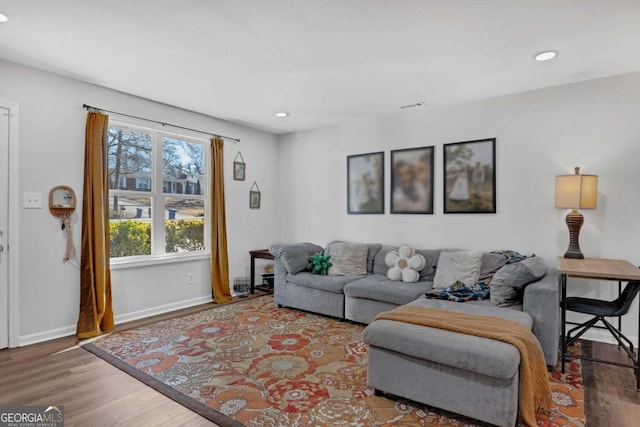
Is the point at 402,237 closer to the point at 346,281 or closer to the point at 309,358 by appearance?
the point at 346,281

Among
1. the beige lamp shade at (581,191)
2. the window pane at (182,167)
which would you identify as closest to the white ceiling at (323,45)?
the window pane at (182,167)

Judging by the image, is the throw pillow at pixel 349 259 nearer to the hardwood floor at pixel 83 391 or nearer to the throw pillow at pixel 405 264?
the throw pillow at pixel 405 264

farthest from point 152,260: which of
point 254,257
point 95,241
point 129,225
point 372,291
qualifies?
point 372,291

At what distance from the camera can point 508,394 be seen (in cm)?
184

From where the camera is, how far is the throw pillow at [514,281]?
9.09ft

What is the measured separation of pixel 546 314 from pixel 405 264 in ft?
4.71

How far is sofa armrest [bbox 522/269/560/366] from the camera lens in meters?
2.55

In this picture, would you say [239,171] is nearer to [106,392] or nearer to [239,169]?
[239,169]

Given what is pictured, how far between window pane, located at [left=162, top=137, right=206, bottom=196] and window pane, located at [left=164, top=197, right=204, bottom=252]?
143 mm

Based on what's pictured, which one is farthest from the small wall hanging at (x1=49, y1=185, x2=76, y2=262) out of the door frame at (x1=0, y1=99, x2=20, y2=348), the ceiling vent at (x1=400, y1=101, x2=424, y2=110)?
the ceiling vent at (x1=400, y1=101, x2=424, y2=110)

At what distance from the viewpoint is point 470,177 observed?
12.7 feet

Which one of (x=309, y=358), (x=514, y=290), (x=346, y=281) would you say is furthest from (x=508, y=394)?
(x=346, y=281)

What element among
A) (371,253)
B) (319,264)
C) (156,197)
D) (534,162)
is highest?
(534,162)

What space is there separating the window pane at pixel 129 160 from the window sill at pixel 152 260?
77 cm
